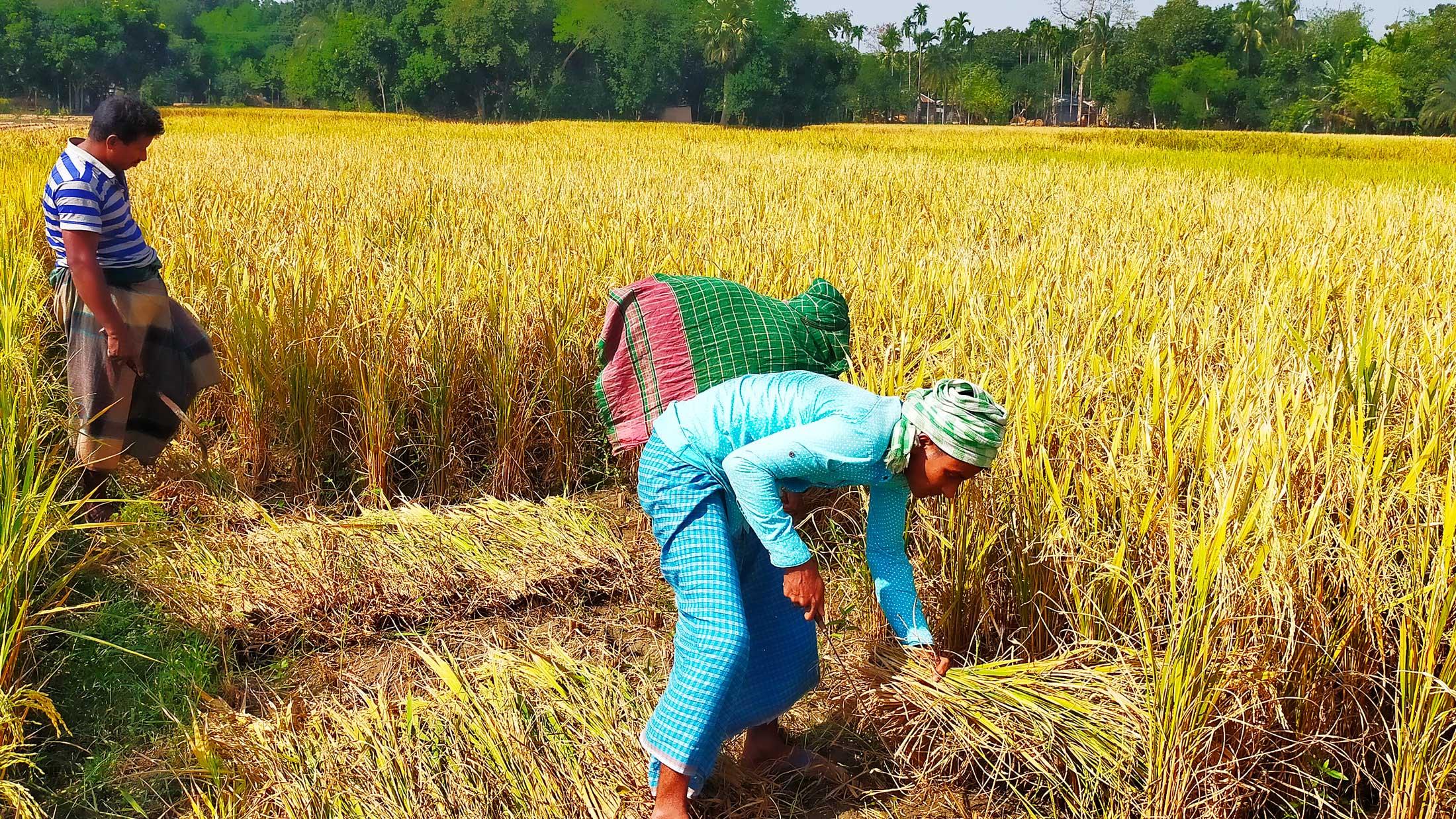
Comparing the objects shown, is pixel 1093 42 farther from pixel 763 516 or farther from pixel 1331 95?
pixel 763 516

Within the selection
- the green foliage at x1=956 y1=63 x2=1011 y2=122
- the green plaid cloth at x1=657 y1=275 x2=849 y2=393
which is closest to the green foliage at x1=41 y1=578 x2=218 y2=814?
the green plaid cloth at x1=657 y1=275 x2=849 y2=393

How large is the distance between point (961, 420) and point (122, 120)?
9.13 ft

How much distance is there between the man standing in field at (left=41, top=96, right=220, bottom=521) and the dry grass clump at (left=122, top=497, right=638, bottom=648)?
392 millimetres

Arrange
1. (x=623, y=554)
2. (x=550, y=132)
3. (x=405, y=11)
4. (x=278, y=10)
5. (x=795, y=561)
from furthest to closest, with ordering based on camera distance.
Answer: (x=278, y=10) < (x=405, y=11) < (x=550, y=132) < (x=623, y=554) < (x=795, y=561)

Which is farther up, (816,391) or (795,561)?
(816,391)

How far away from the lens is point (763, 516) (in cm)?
174

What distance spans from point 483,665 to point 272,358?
182 cm

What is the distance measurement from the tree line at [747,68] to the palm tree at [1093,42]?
184mm

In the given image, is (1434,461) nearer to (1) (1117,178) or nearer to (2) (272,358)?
(2) (272,358)

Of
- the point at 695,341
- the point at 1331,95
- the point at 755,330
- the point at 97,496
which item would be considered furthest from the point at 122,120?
the point at 1331,95

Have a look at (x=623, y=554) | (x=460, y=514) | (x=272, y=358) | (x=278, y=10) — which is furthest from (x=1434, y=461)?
(x=278, y=10)

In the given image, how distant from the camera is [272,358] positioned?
361 centimetres

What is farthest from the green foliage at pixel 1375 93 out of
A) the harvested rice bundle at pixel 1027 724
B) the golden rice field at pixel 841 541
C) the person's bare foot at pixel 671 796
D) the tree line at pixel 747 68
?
the person's bare foot at pixel 671 796

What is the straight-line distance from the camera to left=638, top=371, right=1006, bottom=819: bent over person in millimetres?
1706
